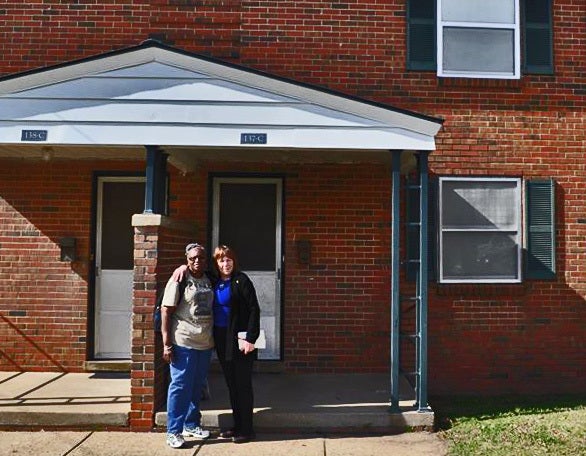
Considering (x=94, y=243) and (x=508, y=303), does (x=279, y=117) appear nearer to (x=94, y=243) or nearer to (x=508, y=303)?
(x=94, y=243)

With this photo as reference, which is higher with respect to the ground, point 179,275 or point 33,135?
point 33,135

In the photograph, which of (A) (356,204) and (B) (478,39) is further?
(B) (478,39)

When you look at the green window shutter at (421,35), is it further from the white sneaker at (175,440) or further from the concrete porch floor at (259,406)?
the white sneaker at (175,440)

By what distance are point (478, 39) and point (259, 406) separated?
549 centimetres

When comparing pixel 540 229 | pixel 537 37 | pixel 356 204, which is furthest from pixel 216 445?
pixel 537 37

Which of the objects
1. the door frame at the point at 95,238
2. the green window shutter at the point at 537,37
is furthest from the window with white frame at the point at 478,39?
the door frame at the point at 95,238

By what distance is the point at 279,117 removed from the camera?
572cm

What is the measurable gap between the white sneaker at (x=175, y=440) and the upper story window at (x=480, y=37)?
5.37 metres

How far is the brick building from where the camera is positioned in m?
7.41

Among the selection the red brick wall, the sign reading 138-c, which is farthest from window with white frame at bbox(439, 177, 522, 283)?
the red brick wall

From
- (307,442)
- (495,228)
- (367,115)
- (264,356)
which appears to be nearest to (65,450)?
(307,442)

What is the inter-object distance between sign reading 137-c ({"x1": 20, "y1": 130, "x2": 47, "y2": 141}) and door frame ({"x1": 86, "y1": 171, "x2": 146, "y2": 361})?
1.98 meters

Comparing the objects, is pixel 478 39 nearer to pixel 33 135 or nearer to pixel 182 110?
pixel 182 110

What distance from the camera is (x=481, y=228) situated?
7.60 meters
